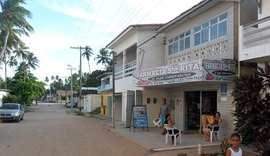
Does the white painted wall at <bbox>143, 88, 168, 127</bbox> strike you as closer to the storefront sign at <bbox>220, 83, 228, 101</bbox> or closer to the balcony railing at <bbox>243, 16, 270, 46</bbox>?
the storefront sign at <bbox>220, 83, 228, 101</bbox>

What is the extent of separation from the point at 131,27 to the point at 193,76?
1005cm

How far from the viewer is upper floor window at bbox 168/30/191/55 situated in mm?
20906

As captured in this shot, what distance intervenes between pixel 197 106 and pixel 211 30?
446 cm

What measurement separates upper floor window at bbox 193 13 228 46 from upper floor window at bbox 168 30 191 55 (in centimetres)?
106

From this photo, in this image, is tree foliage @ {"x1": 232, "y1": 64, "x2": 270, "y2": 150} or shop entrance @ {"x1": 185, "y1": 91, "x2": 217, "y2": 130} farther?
shop entrance @ {"x1": 185, "y1": 91, "x2": 217, "y2": 130}

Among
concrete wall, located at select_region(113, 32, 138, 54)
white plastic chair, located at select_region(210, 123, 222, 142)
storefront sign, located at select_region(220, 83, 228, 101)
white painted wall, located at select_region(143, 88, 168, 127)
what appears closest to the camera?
white plastic chair, located at select_region(210, 123, 222, 142)

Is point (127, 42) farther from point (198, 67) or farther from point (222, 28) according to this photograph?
point (198, 67)

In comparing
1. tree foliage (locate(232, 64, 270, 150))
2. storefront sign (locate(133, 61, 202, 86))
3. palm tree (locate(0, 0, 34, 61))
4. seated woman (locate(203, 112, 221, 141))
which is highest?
palm tree (locate(0, 0, 34, 61))

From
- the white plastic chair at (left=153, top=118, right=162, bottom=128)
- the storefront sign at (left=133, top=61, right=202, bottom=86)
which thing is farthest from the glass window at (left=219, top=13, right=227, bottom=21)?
the white plastic chair at (left=153, top=118, right=162, bottom=128)

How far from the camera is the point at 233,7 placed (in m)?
15.9

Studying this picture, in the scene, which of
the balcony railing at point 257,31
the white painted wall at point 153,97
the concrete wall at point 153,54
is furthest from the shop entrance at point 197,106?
the balcony railing at point 257,31

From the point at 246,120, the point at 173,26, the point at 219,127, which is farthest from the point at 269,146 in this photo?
the point at 173,26

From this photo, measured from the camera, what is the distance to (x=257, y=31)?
1319 centimetres

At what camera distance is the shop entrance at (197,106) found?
18.8 metres
